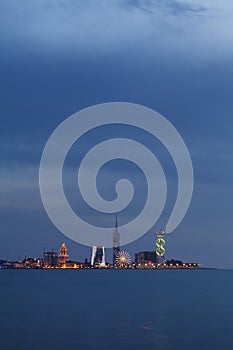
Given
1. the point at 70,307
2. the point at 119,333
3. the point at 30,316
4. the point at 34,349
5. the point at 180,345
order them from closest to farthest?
the point at 34,349
the point at 180,345
the point at 119,333
the point at 30,316
the point at 70,307

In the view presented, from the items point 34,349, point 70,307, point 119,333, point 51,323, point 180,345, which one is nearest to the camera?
point 34,349

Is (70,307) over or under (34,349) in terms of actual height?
over

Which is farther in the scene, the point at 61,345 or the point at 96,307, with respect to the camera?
the point at 96,307

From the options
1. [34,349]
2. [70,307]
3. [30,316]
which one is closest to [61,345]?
[34,349]

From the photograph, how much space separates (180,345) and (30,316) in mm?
30077

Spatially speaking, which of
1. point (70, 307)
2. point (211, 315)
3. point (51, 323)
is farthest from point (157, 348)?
point (70, 307)

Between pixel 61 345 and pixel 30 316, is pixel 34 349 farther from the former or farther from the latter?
pixel 30 316

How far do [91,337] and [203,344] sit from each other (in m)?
10.9

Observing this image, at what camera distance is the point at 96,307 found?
4104 inches

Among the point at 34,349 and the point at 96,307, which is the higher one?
the point at 96,307

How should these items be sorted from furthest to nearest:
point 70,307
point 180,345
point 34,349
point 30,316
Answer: point 70,307 → point 30,316 → point 180,345 → point 34,349

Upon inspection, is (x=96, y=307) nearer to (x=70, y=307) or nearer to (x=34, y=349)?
(x=70, y=307)

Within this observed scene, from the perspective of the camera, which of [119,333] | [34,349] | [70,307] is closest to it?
[34,349]

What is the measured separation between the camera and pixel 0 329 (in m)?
74.3
